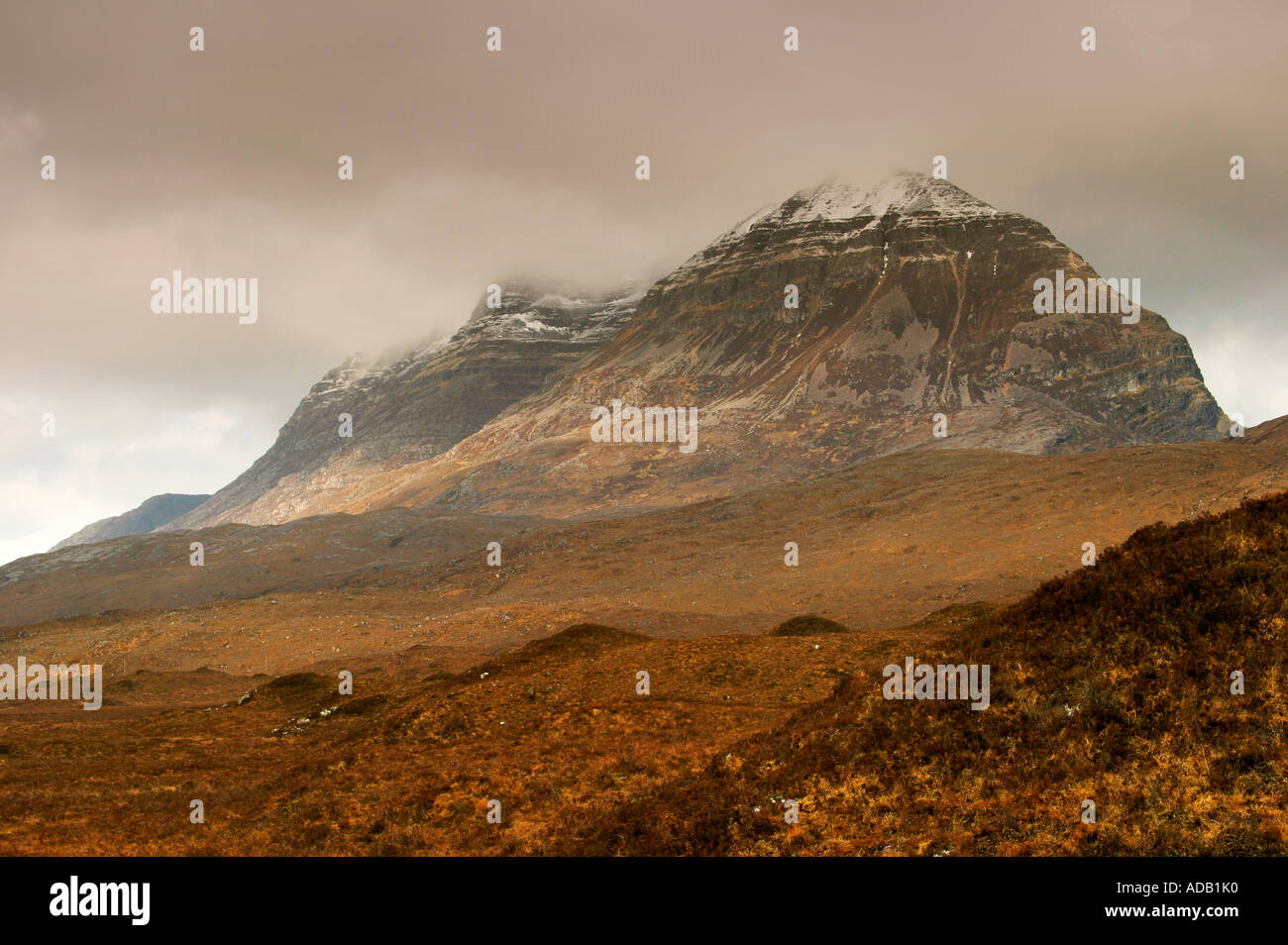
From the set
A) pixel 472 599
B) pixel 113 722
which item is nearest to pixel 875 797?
pixel 113 722

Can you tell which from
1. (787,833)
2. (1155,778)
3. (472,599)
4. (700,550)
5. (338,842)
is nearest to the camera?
(1155,778)

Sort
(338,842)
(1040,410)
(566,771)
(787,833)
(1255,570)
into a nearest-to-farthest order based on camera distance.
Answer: (787,833) < (1255,570) < (338,842) < (566,771) < (1040,410)

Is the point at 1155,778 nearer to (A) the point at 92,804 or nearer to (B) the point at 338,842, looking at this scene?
(B) the point at 338,842

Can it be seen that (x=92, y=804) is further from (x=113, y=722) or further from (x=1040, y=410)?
(x=1040, y=410)

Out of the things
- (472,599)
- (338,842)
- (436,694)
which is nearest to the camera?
(338,842)

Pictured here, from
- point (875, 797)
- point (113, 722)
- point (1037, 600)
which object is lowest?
point (113, 722)

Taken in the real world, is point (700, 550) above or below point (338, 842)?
above

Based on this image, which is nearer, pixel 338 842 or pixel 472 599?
pixel 338 842
